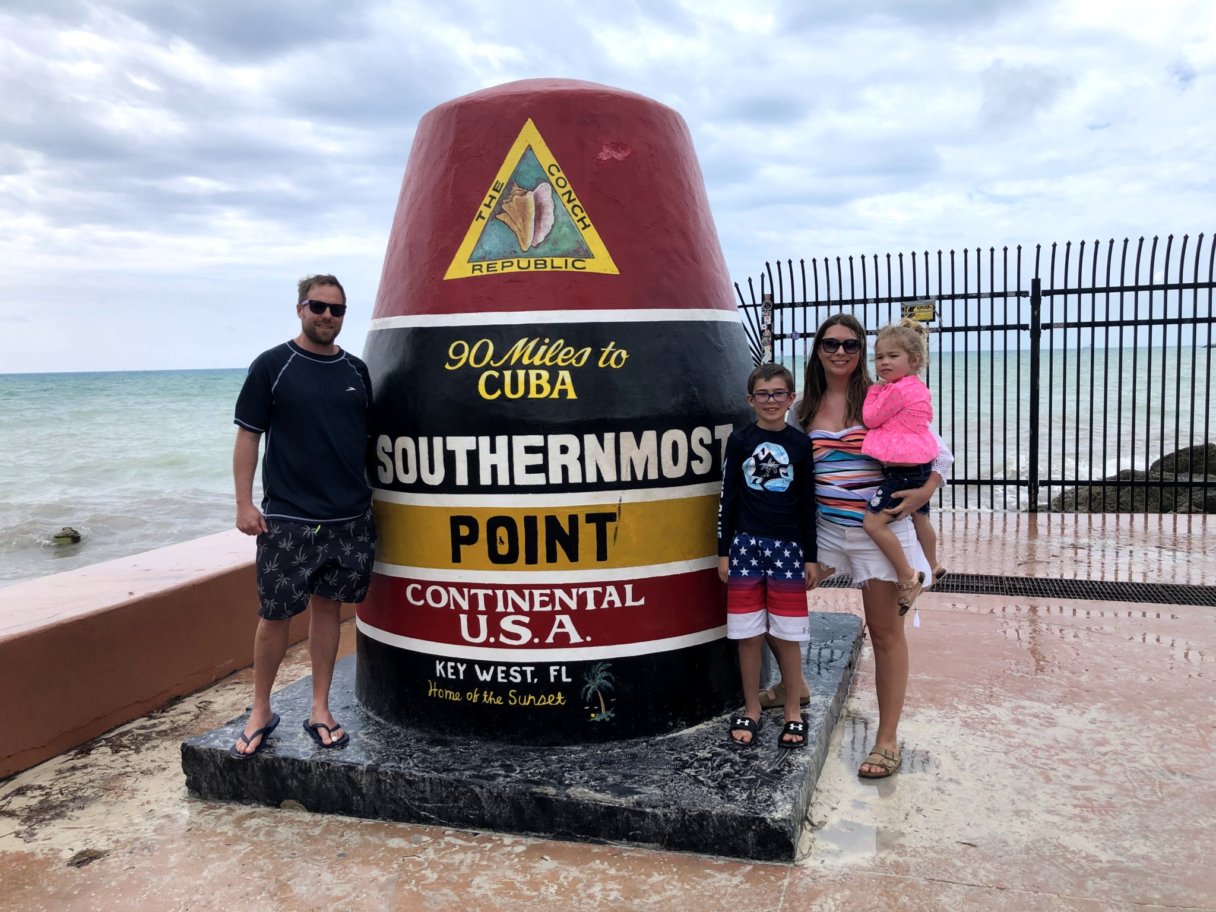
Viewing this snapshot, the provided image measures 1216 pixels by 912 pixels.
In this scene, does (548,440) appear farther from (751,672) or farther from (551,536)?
(751,672)

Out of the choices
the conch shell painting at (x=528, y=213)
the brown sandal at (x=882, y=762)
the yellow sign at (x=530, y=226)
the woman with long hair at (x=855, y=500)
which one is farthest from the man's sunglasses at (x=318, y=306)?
the brown sandal at (x=882, y=762)

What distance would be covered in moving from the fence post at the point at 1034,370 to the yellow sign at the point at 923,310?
1.05 metres

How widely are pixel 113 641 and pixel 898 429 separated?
3.66 meters

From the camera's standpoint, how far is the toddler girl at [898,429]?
133 inches

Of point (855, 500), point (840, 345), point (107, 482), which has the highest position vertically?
point (840, 345)

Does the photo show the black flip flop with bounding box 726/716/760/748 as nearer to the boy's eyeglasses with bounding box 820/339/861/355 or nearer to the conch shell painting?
the boy's eyeglasses with bounding box 820/339/861/355

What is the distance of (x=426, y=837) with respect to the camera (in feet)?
11.0

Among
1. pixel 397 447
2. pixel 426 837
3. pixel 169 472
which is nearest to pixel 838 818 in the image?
pixel 426 837

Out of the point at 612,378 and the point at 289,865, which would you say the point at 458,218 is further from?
the point at 289,865

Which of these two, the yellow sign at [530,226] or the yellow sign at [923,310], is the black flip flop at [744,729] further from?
the yellow sign at [923,310]

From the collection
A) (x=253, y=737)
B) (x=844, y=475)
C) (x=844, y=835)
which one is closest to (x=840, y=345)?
(x=844, y=475)

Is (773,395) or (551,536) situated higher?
(773,395)

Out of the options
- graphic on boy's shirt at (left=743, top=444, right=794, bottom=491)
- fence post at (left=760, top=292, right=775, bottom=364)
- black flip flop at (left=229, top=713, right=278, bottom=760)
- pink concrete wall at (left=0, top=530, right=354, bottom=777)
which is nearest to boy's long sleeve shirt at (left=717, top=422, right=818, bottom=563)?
graphic on boy's shirt at (left=743, top=444, right=794, bottom=491)

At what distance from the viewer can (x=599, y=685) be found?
370 centimetres
